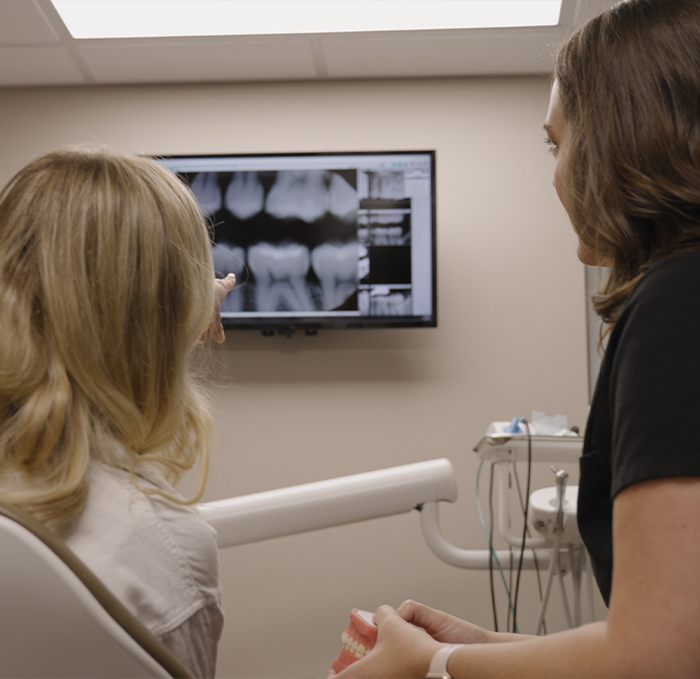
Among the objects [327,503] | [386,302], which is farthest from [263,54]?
[327,503]

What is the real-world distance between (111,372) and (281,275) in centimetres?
172

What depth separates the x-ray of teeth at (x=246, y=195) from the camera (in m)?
2.47

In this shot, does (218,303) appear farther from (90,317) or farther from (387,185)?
(387,185)

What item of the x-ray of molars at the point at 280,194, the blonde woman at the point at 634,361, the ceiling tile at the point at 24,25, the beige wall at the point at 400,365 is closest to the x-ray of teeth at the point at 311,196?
the x-ray of molars at the point at 280,194

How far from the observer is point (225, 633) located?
2.53 m

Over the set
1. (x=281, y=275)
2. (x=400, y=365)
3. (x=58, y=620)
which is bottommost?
(x=58, y=620)

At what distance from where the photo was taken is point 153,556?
2.23 feet

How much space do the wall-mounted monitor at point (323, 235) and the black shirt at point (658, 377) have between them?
5.87ft

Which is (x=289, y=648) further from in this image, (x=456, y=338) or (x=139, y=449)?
(x=139, y=449)

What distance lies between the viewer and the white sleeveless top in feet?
2.17

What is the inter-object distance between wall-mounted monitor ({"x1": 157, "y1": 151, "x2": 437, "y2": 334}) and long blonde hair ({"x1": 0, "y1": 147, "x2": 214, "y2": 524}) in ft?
5.27

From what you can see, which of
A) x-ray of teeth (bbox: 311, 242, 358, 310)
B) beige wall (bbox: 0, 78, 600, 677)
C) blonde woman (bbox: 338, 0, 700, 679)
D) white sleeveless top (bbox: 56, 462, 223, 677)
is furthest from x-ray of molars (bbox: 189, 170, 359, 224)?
white sleeveless top (bbox: 56, 462, 223, 677)

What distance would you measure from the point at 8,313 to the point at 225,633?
2.10 m

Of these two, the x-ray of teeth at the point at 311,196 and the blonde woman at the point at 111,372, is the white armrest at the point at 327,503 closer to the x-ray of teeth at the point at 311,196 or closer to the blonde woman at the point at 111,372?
the blonde woman at the point at 111,372
